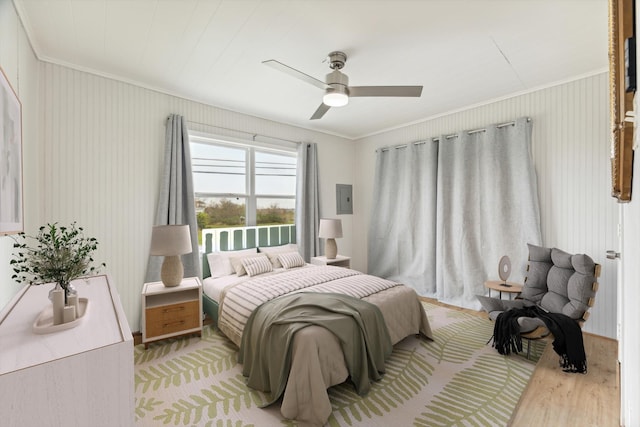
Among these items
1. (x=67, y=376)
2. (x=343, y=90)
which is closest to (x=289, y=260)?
(x=343, y=90)

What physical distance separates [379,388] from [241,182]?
10.2 feet

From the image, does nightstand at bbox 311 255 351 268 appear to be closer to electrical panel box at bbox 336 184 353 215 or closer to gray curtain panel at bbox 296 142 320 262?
gray curtain panel at bbox 296 142 320 262

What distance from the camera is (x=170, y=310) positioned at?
9.43ft

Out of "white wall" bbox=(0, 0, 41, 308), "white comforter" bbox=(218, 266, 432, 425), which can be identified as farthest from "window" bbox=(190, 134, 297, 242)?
"white wall" bbox=(0, 0, 41, 308)

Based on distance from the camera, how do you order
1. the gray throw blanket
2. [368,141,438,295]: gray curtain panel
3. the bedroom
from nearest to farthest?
the gray throw blanket
the bedroom
[368,141,438,295]: gray curtain panel

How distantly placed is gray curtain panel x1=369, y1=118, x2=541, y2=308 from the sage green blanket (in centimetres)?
208

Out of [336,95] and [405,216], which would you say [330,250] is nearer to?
[405,216]

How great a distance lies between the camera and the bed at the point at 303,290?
1.85 metres

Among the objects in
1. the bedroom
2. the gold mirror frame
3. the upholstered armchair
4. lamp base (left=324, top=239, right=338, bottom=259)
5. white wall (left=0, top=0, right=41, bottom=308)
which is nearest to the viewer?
the gold mirror frame

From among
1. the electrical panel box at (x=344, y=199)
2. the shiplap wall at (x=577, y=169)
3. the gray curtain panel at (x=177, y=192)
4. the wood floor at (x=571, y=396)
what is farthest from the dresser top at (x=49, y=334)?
the electrical panel box at (x=344, y=199)

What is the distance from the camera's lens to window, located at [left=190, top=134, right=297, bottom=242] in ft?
12.4

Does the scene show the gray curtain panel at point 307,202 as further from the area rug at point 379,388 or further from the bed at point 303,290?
the area rug at point 379,388

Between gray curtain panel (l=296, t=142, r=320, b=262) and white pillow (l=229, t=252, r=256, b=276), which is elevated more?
gray curtain panel (l=296, t=142, r=320, b=262)

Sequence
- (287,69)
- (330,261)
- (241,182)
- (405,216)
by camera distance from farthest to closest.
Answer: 1. (405,216)
2. (330,261)
3. (241,182)
4. (287,69)
